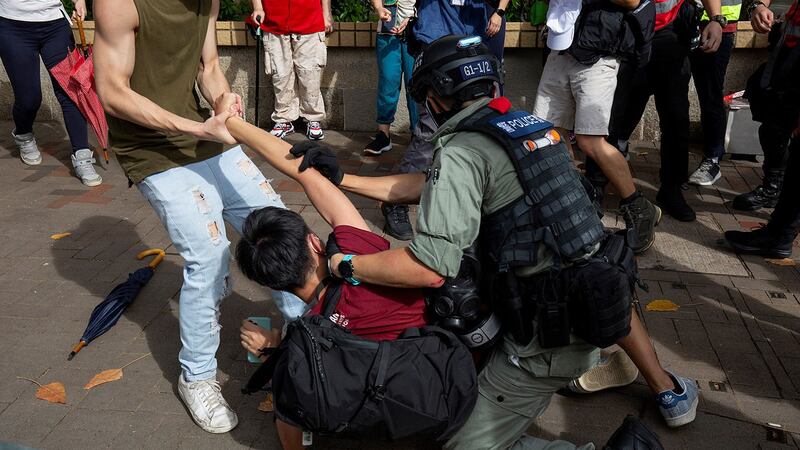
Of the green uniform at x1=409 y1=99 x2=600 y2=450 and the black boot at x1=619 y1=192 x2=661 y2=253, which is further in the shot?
the black boot at x1=619 y1=192 x2=661 y2=253

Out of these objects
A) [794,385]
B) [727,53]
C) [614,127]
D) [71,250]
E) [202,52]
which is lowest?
[71,250]

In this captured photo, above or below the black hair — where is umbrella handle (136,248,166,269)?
below

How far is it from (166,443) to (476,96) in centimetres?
182

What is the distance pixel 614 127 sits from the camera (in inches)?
203

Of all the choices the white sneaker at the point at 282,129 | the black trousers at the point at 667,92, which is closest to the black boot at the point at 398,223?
the black trousers at the point at 667,92

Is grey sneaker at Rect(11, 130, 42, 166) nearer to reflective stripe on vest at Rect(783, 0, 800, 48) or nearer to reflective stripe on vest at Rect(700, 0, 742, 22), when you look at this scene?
reflective stripe on vest at Rect(700, 0, 742, 22)

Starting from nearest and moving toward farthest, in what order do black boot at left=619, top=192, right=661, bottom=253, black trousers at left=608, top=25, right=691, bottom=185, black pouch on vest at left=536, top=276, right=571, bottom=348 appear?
black pouch on vest at left=536, top=276, right=571, bottom=348
black boot at left=619, top=192, right=661, bottom=253
black trousers at left=608, top=25, right=691, bottom=185

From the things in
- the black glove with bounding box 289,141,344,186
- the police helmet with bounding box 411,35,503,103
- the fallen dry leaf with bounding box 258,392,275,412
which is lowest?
the fallen dry leaf with bounding box 258,392,275,412

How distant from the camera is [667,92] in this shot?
195 inches

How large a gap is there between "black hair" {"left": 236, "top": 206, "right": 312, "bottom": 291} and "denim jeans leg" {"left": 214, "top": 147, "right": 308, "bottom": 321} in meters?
0.57

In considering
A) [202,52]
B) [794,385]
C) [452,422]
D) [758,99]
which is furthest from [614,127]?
[452,422]

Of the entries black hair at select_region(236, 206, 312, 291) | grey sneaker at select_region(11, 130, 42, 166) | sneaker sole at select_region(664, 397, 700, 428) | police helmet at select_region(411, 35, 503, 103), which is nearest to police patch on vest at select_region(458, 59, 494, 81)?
police helmet at select_region(411, 35, 503, 103)

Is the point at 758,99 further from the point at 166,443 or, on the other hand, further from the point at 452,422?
the point at 166,443

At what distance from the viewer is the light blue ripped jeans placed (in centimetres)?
291
